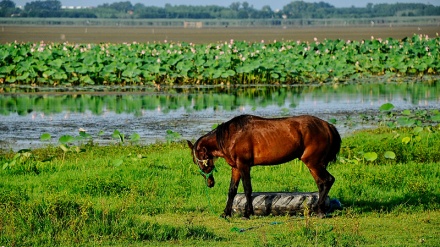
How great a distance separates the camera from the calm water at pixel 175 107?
1783cm

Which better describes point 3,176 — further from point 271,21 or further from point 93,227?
point 271,21

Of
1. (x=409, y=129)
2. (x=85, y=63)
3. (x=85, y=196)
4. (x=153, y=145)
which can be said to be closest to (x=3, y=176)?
(x=85, y=196)

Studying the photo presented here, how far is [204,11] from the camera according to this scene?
153875 mm

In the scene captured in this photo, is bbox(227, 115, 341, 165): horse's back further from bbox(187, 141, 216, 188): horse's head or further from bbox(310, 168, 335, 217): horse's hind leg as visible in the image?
bbox(187, 141, 216, 188): horse's head

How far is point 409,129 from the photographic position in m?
16.9

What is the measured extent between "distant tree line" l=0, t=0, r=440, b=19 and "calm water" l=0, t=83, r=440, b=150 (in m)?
99.2

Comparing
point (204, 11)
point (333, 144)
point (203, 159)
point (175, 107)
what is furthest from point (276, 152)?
point (204, 11)

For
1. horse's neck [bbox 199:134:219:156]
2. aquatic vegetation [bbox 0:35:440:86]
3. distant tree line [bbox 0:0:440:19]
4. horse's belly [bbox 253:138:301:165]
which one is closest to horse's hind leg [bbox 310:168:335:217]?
horse's belly [bbox 253:138:301:165]

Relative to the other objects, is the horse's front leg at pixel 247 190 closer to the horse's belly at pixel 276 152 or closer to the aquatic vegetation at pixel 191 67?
the horse's belly at pixel 276 152

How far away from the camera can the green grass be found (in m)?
8.62

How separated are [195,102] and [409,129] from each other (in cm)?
684

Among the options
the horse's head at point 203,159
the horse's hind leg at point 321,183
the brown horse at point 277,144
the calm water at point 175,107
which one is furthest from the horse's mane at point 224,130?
the calm water at point 175,107

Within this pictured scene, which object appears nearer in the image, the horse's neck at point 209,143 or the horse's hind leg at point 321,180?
the horse's hind leg at point 321,180

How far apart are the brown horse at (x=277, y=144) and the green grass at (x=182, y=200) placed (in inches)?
18.1
